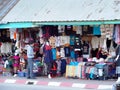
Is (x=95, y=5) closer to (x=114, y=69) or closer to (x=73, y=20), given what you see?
(x=73, y=20)

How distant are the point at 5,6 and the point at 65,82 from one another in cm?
591

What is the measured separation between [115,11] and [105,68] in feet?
6.89

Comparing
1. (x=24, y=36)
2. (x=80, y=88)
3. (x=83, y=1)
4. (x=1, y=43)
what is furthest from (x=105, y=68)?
(x=1, y=43)

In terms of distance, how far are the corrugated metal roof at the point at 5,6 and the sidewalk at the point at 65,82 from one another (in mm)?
3158

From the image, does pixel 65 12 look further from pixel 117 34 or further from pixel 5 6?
pixel 5 6

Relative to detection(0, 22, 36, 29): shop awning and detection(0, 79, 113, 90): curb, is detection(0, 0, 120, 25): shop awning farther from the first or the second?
detection(0, 79, 113, 90): curb

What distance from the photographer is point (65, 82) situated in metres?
16.9

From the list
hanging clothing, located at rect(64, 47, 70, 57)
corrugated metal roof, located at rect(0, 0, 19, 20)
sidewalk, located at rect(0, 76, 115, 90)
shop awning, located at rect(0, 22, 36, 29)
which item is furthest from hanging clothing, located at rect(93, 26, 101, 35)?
corrugated metal roof, located at rect(0, 0, 19, 20)

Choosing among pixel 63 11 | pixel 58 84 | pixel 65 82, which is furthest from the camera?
pixel 63 11

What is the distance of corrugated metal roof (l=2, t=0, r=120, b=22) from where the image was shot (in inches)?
664

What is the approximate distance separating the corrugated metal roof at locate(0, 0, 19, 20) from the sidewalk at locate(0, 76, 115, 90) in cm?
316

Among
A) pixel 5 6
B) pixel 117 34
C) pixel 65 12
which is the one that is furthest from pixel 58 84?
pixel 5 6

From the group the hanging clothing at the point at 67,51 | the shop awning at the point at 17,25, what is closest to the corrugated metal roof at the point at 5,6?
the shop awning at the point at 17,25

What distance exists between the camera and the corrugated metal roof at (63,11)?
1685 centimetres
